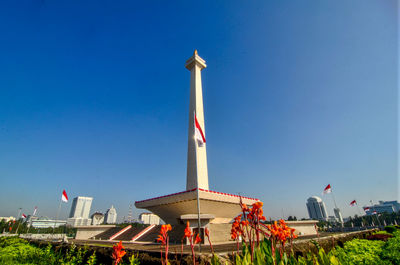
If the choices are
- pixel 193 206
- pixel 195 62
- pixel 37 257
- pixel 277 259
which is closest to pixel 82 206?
pixel 195 62

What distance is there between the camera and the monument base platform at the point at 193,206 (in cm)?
1802

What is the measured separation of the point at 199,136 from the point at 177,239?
10764 mm

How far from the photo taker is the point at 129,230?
77.7ft

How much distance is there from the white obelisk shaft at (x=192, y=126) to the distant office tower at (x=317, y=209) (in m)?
89.2

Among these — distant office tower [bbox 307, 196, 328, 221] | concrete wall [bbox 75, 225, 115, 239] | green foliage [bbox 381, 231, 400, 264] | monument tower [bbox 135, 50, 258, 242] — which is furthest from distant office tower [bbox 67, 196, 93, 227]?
green foliage [bbox 381, 231, 400, 264]

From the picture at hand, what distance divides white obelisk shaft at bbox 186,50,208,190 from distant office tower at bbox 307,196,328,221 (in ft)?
293

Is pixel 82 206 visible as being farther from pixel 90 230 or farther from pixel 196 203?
pixel 196 203

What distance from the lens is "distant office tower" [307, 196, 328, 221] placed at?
89481 mm

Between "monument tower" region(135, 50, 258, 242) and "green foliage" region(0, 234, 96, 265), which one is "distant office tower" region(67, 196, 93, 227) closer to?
"monument tower" region(135, 50, 258, 242)

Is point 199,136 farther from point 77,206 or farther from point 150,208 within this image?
point 77,206

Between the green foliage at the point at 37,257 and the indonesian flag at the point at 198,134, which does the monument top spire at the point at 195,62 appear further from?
the green foliage at the point at 37,257

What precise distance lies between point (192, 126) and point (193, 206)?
12.7 meters

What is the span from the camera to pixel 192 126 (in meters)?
28.6

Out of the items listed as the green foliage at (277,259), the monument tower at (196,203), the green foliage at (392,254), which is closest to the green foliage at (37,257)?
the green foliage at (277,259)
